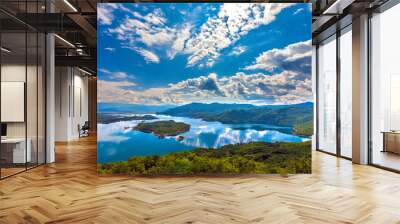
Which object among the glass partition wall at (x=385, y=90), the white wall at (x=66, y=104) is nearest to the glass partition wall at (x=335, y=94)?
the glass partition wall at (x=385, y=90)

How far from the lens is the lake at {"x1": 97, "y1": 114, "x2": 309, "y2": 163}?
6.34m

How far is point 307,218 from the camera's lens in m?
3.80

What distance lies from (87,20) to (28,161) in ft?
11.4

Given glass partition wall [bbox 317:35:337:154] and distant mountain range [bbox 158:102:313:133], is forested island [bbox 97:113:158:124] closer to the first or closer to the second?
distant mountain range [bbox 158:102:313:133]

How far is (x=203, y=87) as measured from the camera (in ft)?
21.2

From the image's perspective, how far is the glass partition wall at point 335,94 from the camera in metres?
8.70

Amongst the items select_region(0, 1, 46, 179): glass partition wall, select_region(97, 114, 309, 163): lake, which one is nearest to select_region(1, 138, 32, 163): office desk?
select_region(0, 1, 46, 179): glass partition wall

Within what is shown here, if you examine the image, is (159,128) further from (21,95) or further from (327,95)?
(327,95)

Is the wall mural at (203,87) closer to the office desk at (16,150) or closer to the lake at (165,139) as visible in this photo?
the lake at (165,139)

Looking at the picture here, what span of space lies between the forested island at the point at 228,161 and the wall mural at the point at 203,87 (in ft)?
0.06

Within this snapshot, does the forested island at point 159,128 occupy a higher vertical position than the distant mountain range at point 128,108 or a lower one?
lower

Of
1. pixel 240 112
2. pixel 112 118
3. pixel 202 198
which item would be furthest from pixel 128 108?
pixel 202 198

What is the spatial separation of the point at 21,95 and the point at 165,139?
110 inches

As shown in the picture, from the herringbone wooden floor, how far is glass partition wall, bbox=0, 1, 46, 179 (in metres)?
0.46
